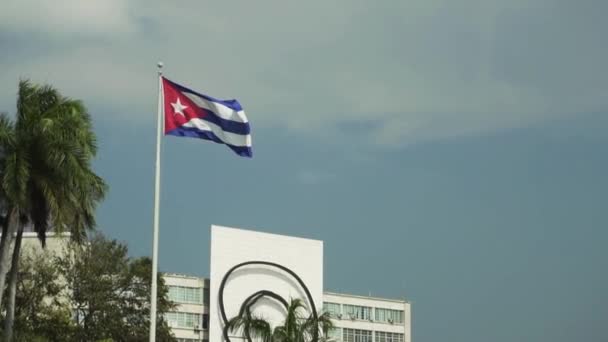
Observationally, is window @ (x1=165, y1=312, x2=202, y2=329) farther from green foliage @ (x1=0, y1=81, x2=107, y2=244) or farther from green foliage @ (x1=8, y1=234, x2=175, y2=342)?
green foliage @ (x1=0, y1=81, x2=107, y2=244)

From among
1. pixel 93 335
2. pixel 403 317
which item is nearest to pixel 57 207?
pixel 93 335

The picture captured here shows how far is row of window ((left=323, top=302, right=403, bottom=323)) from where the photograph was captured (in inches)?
3933

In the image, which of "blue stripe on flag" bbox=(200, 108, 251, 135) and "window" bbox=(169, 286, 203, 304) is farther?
"window" bbox=(169, 286, 203, 304)

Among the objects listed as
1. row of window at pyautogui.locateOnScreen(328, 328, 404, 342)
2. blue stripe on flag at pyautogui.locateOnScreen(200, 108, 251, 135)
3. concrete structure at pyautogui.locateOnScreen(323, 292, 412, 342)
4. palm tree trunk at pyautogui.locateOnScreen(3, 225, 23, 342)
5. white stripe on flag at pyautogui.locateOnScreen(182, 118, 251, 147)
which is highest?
blue stripe on flag at pyautogui.locateOnScreen(200, 108, 251, 135)

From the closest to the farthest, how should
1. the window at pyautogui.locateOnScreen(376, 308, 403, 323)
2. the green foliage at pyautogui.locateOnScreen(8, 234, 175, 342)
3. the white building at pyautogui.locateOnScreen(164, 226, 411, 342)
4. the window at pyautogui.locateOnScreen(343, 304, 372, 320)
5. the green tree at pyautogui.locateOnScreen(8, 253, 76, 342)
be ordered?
the green tree at pyautogui.locateOnScreen(8, 253, 76, 342) < the green foliage at pyautogui.locateOnScreen(8, 234, 175, 342) < the white building at pyautogui.locateOnScreen(164, 226, 411, 342) < the window at pyautogui.locateOnScreen(343, 304, 372, 320) < the window at pyautogui.locateOnScreen(376, 308, 403, 323)

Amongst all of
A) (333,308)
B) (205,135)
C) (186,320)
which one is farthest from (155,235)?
(333,308)

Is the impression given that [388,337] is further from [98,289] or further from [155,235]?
[155,235]

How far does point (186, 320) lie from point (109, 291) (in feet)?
66.1

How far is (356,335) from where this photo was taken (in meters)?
102

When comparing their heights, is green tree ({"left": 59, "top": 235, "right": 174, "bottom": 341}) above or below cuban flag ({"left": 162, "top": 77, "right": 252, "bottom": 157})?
below

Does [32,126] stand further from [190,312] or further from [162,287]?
[190,312]

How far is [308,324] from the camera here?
57.7 m

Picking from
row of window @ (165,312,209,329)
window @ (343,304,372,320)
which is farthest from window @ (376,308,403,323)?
row of window @ (165,312,209,329)

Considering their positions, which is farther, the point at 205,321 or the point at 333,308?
the point at 333,308
